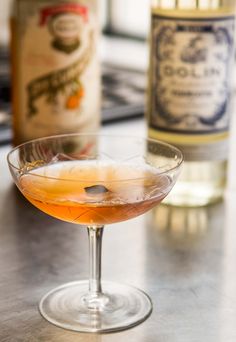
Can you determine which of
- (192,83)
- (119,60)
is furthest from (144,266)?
(119,60)

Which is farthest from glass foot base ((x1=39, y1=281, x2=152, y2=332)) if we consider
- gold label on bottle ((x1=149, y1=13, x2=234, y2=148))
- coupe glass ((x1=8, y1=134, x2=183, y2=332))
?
gold label on bottle ((x1=149, y1=13, x2=234, y2=148))

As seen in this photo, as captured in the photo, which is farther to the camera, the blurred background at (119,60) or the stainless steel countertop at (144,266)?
the blurred background at (119,60)

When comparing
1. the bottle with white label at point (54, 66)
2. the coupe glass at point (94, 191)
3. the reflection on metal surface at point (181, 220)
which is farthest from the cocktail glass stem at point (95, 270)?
the bottle with white label at point (54, 66)

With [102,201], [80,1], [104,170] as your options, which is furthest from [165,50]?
[102,201]

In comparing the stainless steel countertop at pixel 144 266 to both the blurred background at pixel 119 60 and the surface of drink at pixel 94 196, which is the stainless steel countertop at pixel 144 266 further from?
the blurred background at pixel 119 60

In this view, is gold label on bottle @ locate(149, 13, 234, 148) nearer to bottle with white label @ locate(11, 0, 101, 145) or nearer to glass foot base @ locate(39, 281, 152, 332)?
bottle with white label @ locate(11, 0, 101, 145)

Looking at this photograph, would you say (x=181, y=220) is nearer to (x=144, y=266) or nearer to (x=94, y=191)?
(x=144, y=266)

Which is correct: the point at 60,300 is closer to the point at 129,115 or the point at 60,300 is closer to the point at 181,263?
the point at 181,263
